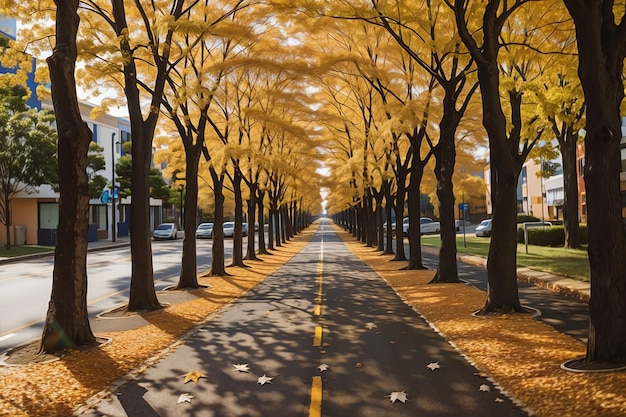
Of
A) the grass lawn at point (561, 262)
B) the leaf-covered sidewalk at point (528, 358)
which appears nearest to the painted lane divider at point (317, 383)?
the leaf-covered sidewalk at point (528, 358)

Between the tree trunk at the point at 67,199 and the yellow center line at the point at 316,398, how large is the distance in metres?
4.05

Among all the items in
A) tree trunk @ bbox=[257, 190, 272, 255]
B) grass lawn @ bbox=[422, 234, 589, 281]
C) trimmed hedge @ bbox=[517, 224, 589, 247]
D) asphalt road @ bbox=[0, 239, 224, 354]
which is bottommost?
asphalt road @ bbox=[0, 239, 224, 354]

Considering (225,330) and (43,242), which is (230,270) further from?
(43,242)

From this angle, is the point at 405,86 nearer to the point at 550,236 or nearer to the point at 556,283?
the point at 556,283

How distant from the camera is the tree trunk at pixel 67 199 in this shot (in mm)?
8227

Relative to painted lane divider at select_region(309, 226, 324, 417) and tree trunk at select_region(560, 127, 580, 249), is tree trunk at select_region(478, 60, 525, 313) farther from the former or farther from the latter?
tree trunk at select_region(560, 127, 580, 249)

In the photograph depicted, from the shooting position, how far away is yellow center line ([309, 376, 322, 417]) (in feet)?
17.4

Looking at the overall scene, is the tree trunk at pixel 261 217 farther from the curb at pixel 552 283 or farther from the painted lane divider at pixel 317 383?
the curb at pixel 552 283

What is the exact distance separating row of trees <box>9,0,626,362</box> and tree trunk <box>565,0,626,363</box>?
0.05 ft

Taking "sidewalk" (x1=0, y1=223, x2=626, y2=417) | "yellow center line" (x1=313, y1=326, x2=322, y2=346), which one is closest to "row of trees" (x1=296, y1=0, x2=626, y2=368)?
"sidewalk" (x1=0, y1=223, x2=626, y2=417)

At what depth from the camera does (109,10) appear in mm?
14211

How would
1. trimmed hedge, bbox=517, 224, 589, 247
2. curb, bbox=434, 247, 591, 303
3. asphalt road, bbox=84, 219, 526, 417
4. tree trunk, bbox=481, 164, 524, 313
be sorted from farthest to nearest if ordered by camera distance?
trimmed hedge, bbox=517, 224, 589, 247, curb, bbox=434, 247, 591, 303, tree trunk, bbox=481, 164, 524, 313, asphalt road, bbox=84, 219, 526, 417

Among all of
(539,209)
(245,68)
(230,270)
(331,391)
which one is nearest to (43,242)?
(230,270)

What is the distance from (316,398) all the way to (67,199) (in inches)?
194
